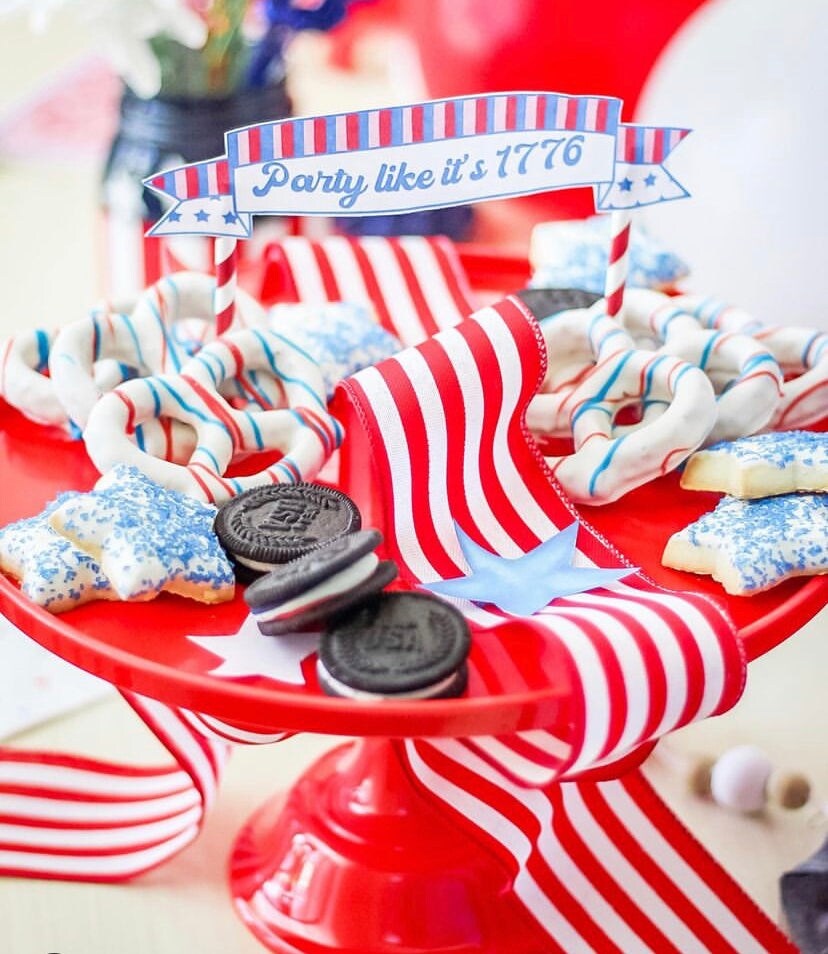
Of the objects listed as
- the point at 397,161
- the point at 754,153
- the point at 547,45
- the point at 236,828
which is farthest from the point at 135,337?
the point at 547,45

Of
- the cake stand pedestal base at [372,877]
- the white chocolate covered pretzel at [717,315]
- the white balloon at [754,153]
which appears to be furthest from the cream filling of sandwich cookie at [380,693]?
the white balloon at [754,153]

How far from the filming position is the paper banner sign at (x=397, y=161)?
1114 millimetres

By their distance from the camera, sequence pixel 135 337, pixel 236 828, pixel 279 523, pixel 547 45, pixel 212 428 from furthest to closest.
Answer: pixel 547 45 → pixel 236 828 → pixel 135 337 → pixel 212 428 → pixel 279 523

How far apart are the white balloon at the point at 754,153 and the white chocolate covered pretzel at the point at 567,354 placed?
17.9 inches

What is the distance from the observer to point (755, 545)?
3.33 feet

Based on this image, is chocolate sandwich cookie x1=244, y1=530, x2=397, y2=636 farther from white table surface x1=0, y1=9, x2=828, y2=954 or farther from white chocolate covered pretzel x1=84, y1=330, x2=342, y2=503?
white table surface x1=0, y1=9, x2=828, y2=954

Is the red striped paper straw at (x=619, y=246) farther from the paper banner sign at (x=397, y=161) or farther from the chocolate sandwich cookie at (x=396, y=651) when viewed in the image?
the chocolate sandwich cookie at (x=396, y=651)

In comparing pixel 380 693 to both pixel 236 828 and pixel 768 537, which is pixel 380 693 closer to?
pixel 768 537

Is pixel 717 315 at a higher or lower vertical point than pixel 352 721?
higher

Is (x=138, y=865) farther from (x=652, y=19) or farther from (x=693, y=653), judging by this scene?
(x=652, y=19)

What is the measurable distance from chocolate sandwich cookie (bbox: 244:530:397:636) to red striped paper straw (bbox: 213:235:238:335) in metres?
0.38

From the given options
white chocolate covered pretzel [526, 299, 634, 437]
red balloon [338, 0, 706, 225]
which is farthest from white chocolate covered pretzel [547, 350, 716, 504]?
red balloon [338, 0, 706, 225]

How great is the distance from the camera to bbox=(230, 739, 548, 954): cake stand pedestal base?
1.24m

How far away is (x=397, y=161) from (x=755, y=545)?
0.45 metres
